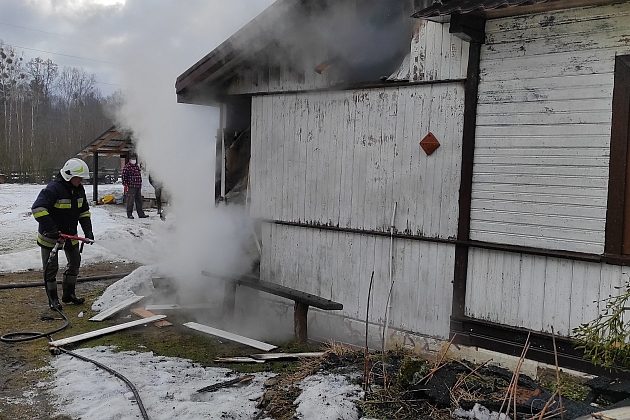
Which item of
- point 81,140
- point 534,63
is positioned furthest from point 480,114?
point 81,140

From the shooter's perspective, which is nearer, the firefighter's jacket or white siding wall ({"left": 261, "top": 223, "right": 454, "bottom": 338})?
white siding wall ({"left": 261, "top": 223, "right": 454, "bottom": 338})

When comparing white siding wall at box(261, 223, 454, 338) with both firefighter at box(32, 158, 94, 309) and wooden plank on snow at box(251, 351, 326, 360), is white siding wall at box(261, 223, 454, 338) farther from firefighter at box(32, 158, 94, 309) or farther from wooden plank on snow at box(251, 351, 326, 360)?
firefighter at box(32, 158, 94, 309)

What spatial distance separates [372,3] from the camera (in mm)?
6852

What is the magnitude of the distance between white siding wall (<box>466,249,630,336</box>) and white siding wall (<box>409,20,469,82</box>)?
1.92 metres

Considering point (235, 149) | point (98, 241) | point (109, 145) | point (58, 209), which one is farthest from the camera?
point (109, 145)

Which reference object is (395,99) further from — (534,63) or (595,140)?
(595,140)

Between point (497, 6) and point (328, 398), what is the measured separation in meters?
3.64

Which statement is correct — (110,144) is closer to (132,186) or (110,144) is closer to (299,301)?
(132,186)

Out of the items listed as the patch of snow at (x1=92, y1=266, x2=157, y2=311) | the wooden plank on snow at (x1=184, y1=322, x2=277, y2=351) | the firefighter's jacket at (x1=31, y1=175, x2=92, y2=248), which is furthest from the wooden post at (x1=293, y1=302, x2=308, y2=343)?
the firefighter's jacket at (x1=31, y1=175, x2=92, y2=248)

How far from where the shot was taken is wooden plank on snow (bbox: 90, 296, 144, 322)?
806 cm

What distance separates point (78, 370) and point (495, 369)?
13.8 ft

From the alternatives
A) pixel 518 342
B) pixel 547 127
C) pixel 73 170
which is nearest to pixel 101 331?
pixel 73 170

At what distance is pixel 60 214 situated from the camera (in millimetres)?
8336

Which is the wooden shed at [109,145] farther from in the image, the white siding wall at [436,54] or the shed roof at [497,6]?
the shed roof at [497,6]
